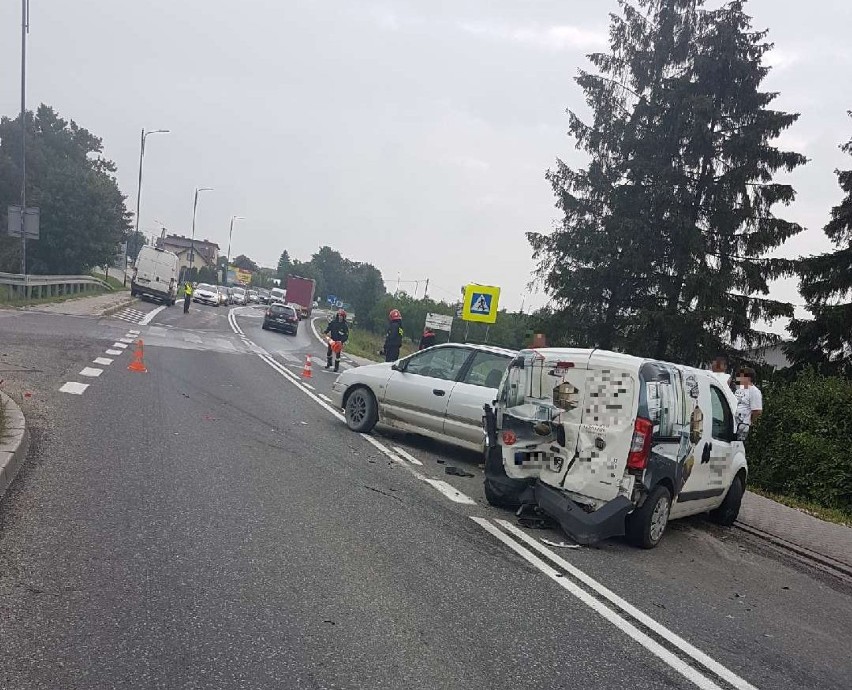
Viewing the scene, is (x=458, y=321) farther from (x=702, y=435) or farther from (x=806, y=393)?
(x=702, y=435)

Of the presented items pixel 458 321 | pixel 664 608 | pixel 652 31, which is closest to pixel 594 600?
pixel 664 608

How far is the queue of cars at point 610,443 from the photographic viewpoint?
22.2 feet

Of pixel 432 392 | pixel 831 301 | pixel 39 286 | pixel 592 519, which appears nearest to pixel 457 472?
pixel 432 392

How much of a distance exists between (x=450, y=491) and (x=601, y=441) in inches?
80.3

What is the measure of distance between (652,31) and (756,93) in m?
3.85

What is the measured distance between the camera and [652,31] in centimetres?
2427

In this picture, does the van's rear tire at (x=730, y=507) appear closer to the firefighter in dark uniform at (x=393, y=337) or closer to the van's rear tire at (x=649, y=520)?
the van's rear tire at (x=649, y=520)

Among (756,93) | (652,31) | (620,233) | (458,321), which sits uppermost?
(652,31)

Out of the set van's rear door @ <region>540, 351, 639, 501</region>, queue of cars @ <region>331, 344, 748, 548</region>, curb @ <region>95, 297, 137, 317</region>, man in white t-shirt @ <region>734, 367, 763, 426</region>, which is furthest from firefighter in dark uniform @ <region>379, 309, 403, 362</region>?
van's rear door @ <region>540, 351, 639, 501</region>

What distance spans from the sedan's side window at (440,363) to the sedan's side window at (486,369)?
7.8 inches

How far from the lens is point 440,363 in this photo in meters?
10.9

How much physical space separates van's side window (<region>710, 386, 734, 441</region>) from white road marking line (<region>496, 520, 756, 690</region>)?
100 inches

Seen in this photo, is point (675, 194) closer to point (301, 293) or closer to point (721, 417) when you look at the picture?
point (721, 417)

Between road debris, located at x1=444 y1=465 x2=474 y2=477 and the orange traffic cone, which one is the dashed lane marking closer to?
road debris, located at x1=444 y1=465 x2=474 y2=477
